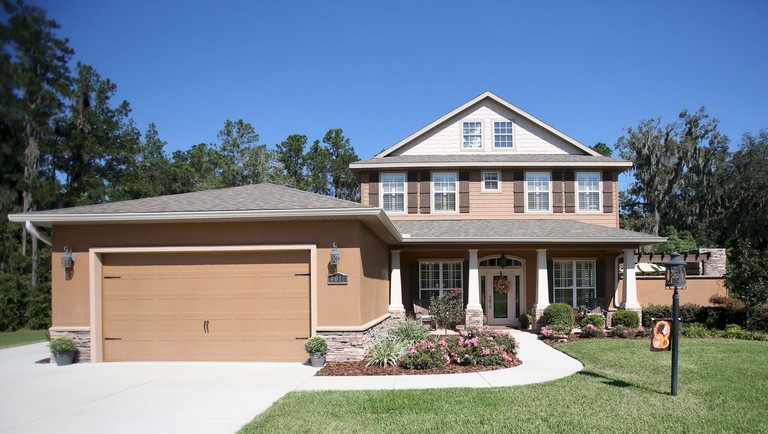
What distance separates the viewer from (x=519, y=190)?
67.7ft

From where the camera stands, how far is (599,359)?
11312mm

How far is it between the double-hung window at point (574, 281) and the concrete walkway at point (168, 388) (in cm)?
701

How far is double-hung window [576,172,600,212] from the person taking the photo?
813 inches

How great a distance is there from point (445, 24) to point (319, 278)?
844cm

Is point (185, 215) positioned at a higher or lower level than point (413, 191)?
lower

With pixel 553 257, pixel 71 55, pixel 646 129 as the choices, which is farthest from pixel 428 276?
pixel 646 129

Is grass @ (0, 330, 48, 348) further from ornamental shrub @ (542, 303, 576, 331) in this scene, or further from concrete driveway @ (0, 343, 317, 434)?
ornamental shrub @ (542, 303, 576, 331)

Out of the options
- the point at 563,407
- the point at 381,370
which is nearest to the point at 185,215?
the point at 381,370

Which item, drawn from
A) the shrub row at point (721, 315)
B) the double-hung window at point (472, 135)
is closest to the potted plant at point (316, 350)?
the shrub row at point (721, 315)

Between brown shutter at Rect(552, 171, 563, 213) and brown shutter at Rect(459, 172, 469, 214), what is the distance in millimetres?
3267

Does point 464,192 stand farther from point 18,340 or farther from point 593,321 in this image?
point 18,340

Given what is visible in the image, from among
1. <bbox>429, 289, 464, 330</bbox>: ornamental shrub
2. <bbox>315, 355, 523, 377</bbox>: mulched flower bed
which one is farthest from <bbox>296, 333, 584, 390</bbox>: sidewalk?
<bbox>429, 289, 464, 330</bbox>: ornamental shrub

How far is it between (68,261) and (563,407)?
10.4 metres

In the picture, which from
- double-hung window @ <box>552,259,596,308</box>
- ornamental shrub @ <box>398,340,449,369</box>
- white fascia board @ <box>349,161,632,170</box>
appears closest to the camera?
ornamental shrub @ <box>398,340,449,369</box>
